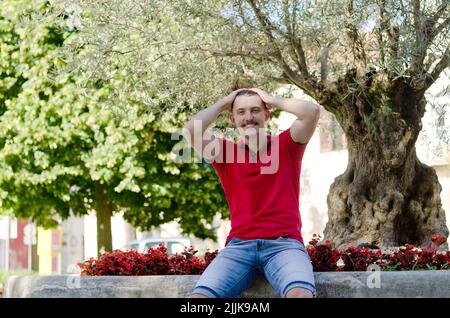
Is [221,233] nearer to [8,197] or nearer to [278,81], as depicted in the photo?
[8,197]

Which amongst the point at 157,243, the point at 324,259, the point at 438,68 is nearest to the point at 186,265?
the point at 324,259

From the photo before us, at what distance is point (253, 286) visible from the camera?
17.3 feet

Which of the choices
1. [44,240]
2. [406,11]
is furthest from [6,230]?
[406,11]

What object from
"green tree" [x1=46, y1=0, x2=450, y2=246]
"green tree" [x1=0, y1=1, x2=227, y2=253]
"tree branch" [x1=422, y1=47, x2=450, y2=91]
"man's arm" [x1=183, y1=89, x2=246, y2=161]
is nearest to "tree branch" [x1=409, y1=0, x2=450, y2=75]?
"green tree" [x1=46, y1=0, x2=450, y2=246]

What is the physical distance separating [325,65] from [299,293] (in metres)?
5.09

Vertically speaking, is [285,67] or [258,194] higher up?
[285,67]

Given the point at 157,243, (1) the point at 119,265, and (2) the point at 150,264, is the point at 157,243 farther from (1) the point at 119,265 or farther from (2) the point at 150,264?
(2) the point at 150,264

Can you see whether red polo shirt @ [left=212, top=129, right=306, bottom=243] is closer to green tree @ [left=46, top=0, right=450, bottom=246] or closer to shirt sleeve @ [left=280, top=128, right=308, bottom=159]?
shirt sleeve @ [left=280, top=128, right=308, bottom=159]

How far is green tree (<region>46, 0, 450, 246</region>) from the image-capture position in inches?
322

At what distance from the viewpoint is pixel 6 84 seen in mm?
18391

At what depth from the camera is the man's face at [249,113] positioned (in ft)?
17.0

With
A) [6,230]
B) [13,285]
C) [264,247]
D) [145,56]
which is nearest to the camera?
[264,247]

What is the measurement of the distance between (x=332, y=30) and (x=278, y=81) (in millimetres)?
1235

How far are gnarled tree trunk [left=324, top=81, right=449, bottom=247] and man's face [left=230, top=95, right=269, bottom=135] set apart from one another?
12.2ft
